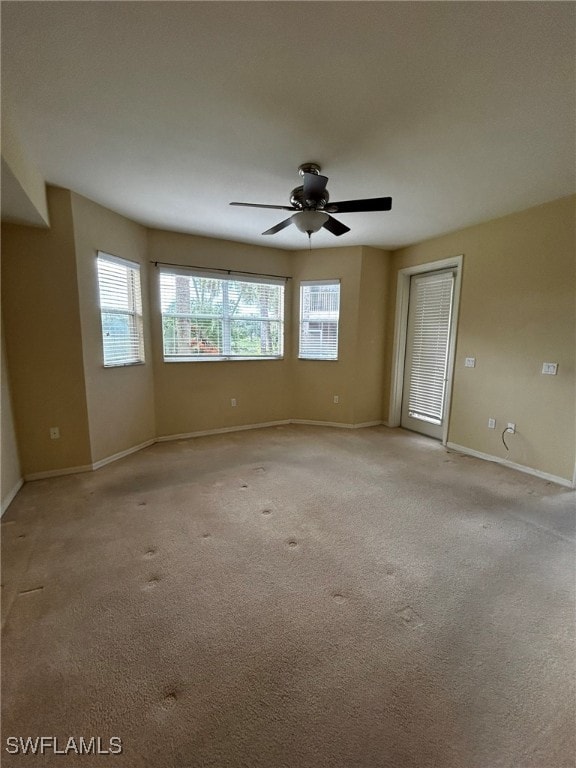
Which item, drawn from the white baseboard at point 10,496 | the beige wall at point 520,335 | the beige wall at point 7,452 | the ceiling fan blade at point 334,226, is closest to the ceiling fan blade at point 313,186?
the ceiling fan blade at point 334,226

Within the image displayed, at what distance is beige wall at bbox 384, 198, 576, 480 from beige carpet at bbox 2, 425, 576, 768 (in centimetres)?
62

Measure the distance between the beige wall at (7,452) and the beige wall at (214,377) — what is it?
4.94 ft

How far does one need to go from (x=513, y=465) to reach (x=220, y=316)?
398 centimetres

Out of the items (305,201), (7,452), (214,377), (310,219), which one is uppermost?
(305,201)

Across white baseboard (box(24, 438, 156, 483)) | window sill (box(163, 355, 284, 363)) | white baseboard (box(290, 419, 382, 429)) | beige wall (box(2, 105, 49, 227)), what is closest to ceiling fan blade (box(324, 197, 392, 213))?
beige wall (box(2, 105, 49, 227))

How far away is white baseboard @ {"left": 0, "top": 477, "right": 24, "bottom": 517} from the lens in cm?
246

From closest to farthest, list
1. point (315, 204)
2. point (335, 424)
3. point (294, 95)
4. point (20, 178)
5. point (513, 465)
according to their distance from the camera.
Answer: point (294, 95) → point (20, 178) → point (315, 204) → point (513, 465) → point (335, 424)

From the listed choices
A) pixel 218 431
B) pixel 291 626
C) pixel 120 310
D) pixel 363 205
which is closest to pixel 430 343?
pixel 363 205

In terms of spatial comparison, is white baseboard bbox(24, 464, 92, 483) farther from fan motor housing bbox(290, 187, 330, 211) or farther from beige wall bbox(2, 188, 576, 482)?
fan motor housing bbox(290, 187, 330, 211)

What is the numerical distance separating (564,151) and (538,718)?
3160 mm

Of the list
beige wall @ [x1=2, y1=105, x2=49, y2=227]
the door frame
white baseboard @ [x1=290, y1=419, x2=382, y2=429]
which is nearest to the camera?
beige wall @ [x1=2, y1=105, x2=49, y2=227]

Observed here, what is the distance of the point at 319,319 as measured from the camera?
4.78 metres

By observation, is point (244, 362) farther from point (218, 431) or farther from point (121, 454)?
point (121, 454)

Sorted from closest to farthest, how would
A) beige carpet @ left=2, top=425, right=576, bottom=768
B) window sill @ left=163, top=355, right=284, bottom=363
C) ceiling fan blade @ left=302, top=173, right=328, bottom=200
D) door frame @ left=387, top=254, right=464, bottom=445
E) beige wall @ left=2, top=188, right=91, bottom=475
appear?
beige carpet @ left=2, top=425, right=576, bottom=768 < ceiling fan blade @ left=302, top=173, right=328, bottom=200 < beige wall @ left=2, top=188, right=91, bottom=475 < door frame @ left=387, top=254, right=464, bottom=445 < window sill @ left=163, top=355, right=284, bottom=363
